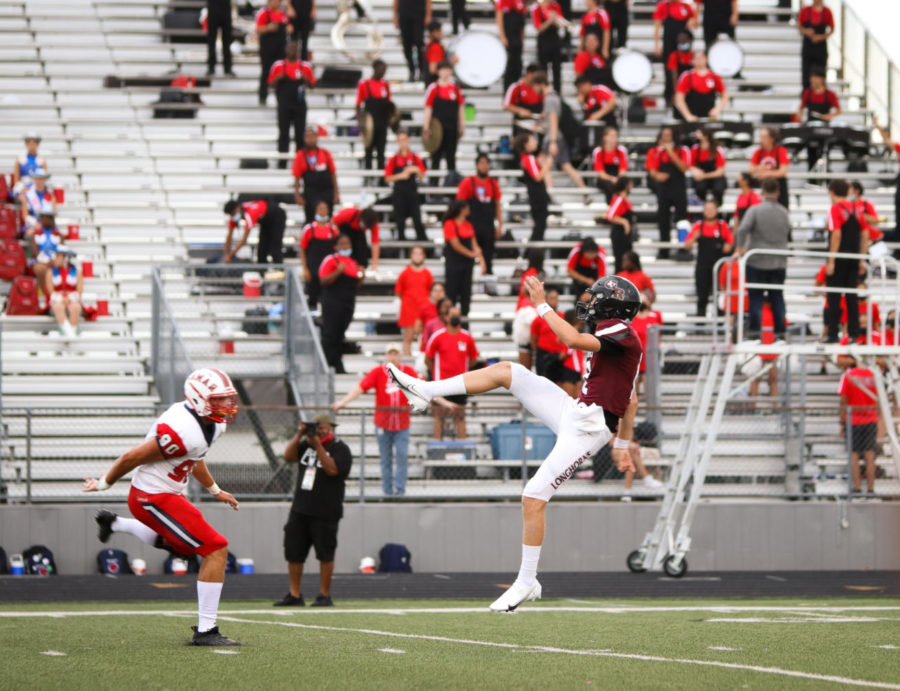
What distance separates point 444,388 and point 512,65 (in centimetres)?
1653

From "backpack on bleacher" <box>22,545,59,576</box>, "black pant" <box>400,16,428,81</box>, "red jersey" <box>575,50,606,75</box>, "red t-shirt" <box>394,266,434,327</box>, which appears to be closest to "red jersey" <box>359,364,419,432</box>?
"red t-shirt" <box>394,266,434,327</box>

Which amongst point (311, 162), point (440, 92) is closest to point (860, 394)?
point (440, 92)

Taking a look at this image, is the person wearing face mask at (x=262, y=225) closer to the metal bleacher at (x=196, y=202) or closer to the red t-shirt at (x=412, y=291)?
the metal bleacher at (x=196, y=202)

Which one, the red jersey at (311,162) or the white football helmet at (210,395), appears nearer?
the white football helmet at (210,395)

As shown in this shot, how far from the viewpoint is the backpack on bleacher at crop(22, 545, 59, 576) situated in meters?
16.3

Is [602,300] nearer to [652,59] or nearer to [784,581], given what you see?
[784,581]

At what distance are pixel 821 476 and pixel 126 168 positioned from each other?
12357 millimetres

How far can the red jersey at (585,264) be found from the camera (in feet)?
63.4

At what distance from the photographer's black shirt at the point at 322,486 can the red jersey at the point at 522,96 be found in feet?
37.0

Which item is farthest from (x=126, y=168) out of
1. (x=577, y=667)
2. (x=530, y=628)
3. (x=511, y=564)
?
(x=577, y=667)

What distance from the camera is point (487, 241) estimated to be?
2053cm

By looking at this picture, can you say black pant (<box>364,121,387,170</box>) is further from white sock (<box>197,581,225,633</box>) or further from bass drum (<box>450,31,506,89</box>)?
white sock (<box>197,581,225,633</box>)

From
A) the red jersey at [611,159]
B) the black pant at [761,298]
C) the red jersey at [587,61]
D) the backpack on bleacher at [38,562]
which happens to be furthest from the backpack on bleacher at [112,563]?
the red jersey at [587,61]

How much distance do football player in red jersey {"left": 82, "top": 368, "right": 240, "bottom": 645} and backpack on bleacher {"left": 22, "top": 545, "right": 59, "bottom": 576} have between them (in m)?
7.45
